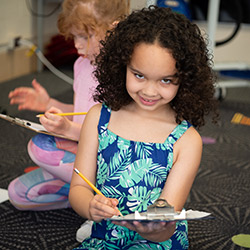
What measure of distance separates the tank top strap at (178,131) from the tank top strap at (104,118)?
0.14 meters

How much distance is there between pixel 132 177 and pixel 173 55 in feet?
0.87

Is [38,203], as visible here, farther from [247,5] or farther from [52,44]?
[247,5]

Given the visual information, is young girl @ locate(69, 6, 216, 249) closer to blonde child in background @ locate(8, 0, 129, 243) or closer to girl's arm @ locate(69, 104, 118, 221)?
girl's arm @ locate(69, 104, 118, 221)

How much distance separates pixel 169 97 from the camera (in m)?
0.93

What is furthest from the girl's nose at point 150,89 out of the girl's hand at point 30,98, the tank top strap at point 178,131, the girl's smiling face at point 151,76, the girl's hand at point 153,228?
the girl's hand at point 30,98

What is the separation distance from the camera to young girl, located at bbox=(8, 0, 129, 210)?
4.16ft

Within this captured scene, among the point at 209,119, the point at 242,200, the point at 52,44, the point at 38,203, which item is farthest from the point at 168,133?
the point at 52,44

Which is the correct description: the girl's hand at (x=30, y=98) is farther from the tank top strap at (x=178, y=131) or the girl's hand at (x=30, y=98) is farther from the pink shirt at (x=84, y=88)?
the tank top strap at (x=178, y=131)

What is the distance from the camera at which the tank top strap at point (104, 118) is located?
102 cm

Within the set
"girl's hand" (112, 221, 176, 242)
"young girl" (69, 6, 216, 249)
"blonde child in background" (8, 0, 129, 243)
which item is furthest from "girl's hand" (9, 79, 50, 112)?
"girl's hand" (112, 221, 176, 242)

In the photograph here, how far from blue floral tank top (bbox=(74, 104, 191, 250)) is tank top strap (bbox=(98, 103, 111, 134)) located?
0.02m

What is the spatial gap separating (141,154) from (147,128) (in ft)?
0.19

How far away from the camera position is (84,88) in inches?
52.2

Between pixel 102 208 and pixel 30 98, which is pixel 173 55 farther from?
pixel 30 98
